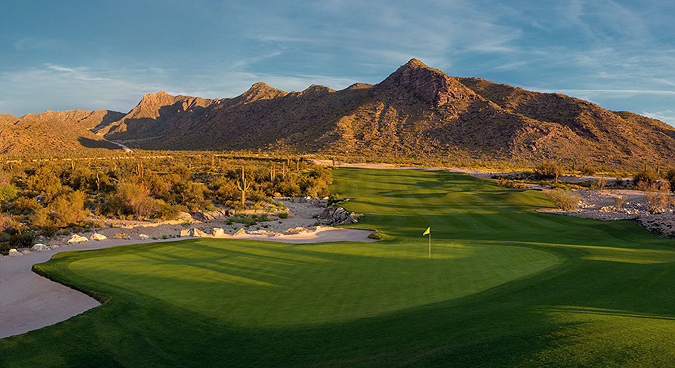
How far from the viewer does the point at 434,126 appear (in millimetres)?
96812

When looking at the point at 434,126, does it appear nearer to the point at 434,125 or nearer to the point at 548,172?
the point at 434,125

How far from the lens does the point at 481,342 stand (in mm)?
4938

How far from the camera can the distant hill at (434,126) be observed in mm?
83062

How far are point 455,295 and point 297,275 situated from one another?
4522 millimetres

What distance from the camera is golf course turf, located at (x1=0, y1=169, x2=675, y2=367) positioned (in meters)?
4.85

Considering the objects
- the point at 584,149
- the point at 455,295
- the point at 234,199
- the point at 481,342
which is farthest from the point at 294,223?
the point at 584,149

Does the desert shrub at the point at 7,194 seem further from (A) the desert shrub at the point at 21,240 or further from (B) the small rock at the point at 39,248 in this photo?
(B) the small rock at the point at 39,248

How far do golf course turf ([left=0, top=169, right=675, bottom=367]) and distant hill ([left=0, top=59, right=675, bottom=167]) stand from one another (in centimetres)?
7510

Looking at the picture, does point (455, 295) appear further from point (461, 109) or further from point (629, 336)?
point (461, 109)

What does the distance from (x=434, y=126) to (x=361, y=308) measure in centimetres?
9455

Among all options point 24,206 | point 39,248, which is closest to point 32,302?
point 39,248

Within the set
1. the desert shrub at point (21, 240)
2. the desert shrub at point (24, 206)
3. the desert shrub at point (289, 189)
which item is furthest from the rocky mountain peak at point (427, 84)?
the desert shrub at point (21, 240)

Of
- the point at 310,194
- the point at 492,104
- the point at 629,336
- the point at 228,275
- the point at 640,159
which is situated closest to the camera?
the point at 629,336

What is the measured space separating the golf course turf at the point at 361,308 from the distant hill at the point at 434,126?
75100mm
